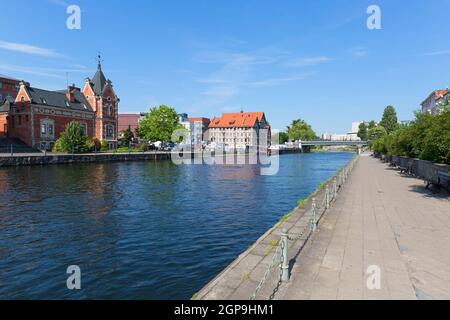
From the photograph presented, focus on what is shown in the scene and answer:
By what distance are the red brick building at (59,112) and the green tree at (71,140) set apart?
7.58 m

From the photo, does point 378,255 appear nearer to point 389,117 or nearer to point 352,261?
point 352,261

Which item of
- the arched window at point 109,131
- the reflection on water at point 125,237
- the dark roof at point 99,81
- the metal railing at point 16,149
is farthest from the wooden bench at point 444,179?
the dark roof at point 99,81

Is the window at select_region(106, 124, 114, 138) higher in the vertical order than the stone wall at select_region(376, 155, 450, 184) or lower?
higher

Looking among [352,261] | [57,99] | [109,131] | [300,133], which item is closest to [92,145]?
[57,99]

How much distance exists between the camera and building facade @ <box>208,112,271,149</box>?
14638cm

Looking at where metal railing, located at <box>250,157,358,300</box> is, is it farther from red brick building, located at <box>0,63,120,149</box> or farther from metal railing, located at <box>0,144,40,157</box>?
red brick building, located at <box>0,63,120,149</box>

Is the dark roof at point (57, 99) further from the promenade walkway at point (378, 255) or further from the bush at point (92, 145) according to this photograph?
the promenade walkway at point (378, 255)

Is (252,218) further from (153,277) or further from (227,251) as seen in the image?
(153,277)

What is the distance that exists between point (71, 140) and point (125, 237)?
5452 centimetres

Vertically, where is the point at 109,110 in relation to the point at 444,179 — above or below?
above

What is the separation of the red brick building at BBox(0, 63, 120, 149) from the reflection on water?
47348 mm

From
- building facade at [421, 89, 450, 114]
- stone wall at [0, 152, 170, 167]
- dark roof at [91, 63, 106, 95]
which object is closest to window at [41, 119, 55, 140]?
stone wall at [0, 152, 170, 167]

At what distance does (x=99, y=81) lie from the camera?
84.4 metres

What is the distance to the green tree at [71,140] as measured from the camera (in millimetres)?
60625
